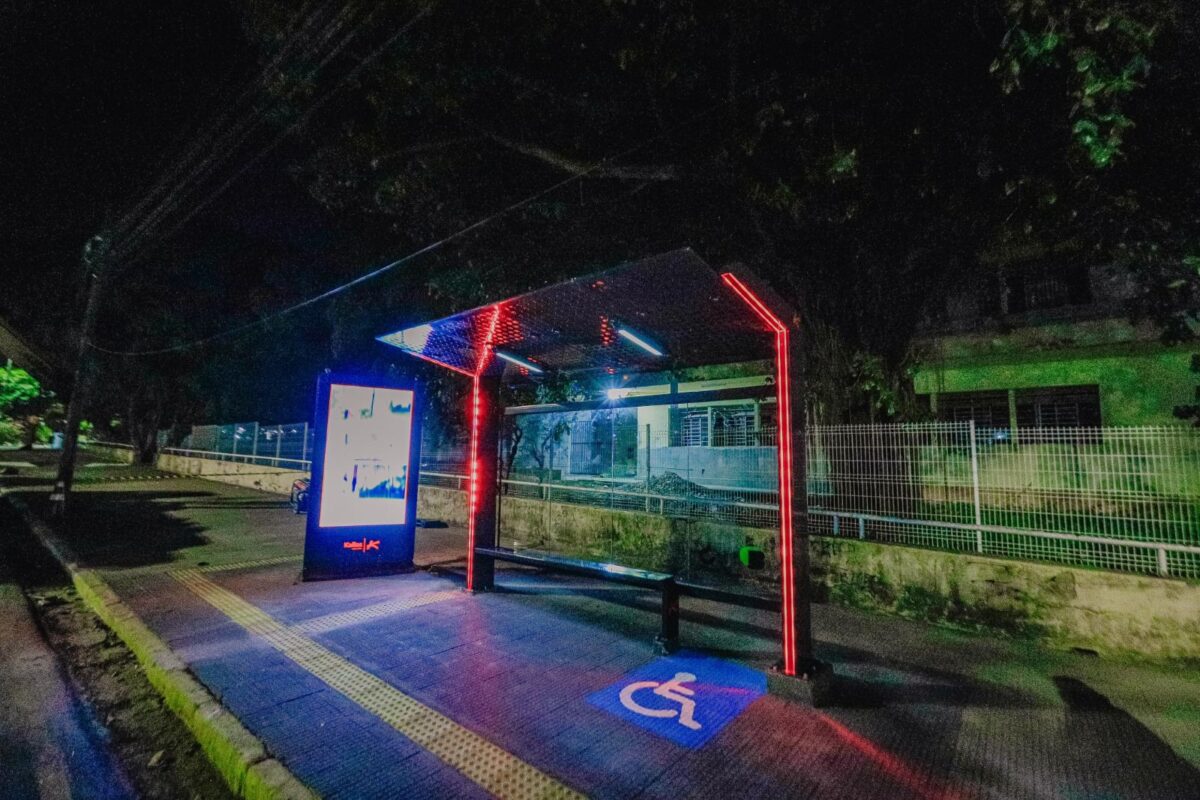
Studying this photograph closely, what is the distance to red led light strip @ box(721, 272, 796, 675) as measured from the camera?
12.8 feet

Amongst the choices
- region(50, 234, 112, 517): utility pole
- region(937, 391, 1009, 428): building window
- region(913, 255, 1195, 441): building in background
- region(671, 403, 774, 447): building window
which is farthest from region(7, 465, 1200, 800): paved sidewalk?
region(937, 391, 1009, 428): building window

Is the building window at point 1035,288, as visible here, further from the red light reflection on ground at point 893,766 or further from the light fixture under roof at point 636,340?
the red light reflection on ground at point 893,766

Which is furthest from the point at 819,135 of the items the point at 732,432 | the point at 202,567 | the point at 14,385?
the point at 14,385

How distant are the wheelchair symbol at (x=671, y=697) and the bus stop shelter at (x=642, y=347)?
2.16ft

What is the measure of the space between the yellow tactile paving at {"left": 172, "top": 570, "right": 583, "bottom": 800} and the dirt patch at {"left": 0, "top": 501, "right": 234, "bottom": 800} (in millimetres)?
855

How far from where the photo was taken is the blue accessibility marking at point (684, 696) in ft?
11.6

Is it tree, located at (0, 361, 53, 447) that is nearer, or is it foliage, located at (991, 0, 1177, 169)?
foliage, located at (991, 0, 1177, 169)

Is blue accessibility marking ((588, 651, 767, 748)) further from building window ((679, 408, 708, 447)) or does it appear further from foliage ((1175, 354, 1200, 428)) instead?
foliage ((1175, 354, 1200, 428))

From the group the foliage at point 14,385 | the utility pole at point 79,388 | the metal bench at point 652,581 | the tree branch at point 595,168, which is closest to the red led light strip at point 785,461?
the metal bench at point 652,581

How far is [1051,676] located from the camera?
4.45 m

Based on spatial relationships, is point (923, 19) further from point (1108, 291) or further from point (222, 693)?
point (1108, 291)

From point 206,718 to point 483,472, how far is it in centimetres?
361

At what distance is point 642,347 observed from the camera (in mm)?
5793

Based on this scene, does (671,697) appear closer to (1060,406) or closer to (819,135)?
(819,135)
